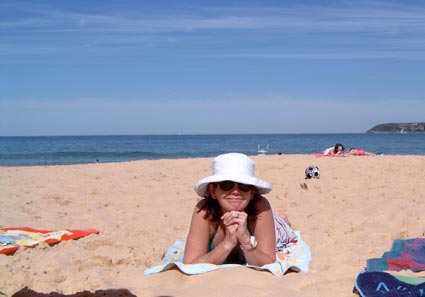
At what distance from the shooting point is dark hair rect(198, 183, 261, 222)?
3.93 m

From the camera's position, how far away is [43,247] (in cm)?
491

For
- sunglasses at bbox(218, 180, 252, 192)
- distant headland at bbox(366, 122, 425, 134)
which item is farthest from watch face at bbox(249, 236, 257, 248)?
distant headland at bbox(366, 122, 425, 134)

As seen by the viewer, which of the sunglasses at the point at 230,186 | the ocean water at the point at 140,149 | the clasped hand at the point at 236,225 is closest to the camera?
the clasped hand at the point at 236,225

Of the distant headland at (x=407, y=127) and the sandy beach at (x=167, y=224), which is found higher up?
the distant headland at (x=407, y=127)

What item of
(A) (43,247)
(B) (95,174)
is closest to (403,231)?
(A) (43,247)

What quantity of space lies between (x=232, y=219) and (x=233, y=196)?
0.71 ft

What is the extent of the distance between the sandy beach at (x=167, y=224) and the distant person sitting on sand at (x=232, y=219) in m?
0.18

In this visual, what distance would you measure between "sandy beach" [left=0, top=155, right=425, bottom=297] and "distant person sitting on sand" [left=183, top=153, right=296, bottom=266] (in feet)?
0.59

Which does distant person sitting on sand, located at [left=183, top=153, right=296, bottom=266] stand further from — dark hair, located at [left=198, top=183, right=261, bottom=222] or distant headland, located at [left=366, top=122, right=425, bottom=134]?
distant headland, located at [left=366, top=122, right=425, bottom=134]

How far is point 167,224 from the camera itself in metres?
6.32

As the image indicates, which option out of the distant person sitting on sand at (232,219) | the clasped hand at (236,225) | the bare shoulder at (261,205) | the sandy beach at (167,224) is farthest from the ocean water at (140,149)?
the clasped hand at (236,225)

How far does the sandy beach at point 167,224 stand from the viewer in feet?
12.0

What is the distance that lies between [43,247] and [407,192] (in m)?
Result: 5.98

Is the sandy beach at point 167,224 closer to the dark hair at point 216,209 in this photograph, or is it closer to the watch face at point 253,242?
the watch face at point 253,242
